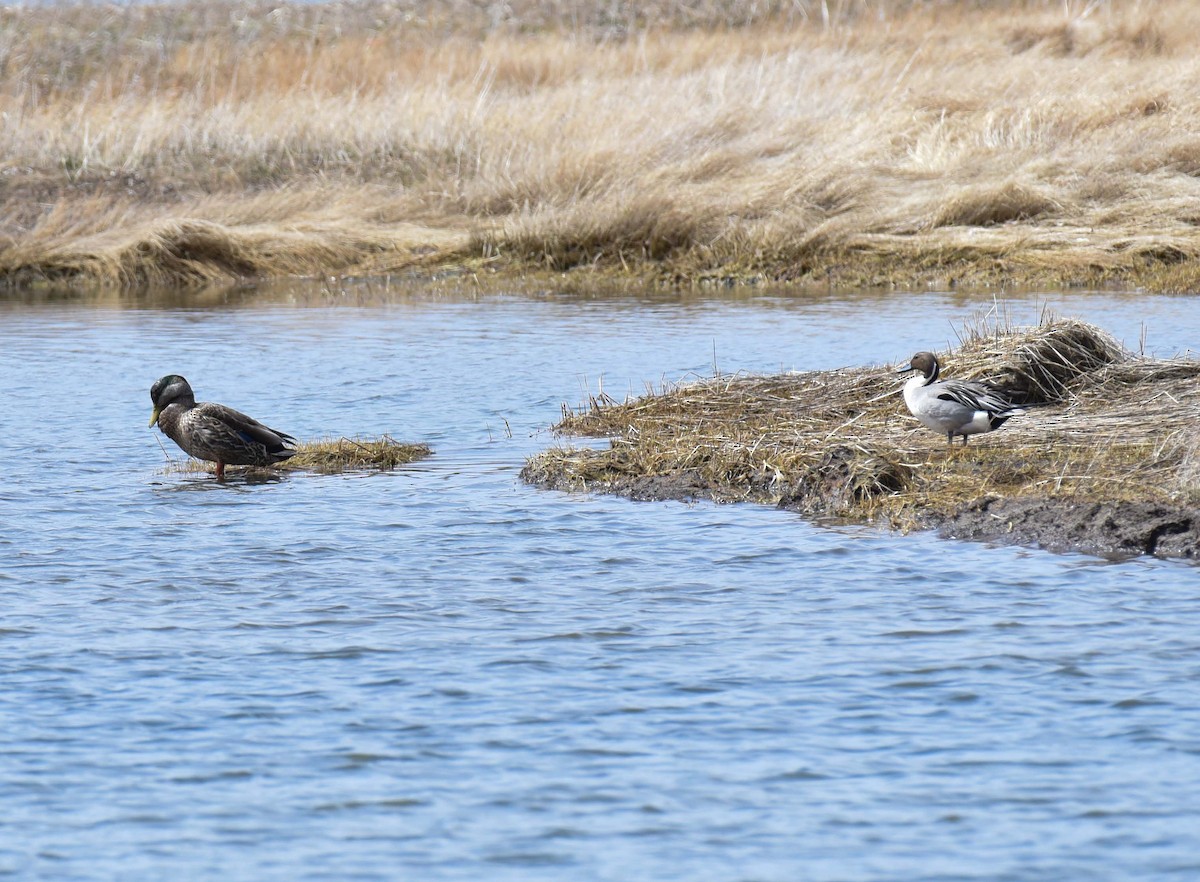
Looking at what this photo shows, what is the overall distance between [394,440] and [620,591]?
4.62 meters

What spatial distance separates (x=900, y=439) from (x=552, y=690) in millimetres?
4688

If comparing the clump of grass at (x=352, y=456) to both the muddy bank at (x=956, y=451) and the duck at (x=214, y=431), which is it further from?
the muddy bank at (x=956, y=451)

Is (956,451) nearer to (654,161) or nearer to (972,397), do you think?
(972,397)

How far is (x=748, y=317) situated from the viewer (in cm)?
1997

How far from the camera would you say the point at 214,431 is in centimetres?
1118

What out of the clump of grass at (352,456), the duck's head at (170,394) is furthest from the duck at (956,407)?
the duck's head at (170,394)

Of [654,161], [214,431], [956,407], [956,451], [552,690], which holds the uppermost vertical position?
[654,161]

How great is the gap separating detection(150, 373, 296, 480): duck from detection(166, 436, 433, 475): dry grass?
15 cm

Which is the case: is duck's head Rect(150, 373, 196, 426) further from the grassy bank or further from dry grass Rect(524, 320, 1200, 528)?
the grassy bank

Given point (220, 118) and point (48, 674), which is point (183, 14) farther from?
point (48, 674)

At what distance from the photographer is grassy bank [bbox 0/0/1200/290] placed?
24.2 m

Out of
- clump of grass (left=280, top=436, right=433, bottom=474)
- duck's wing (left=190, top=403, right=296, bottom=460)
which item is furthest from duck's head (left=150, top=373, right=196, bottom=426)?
clump of grass (left=280, top=436, right=433, bottom=474)

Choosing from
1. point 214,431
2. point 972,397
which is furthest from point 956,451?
point 214,431

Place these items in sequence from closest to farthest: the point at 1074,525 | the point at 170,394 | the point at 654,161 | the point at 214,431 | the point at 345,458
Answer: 1. the point at 1074,525
2. the point at 214,431
3. the point at 170,394
4. the point at 345,458
5. the point at 654,161
